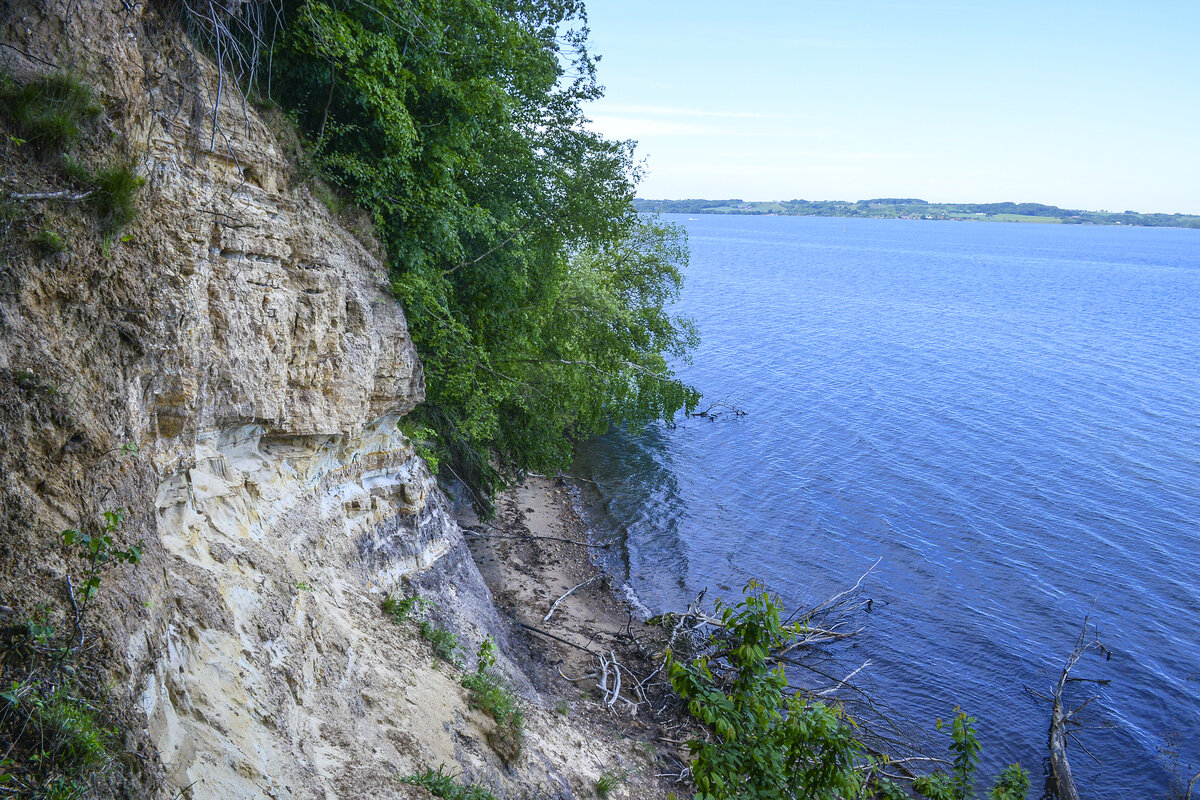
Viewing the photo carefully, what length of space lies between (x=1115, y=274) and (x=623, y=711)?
14112 cm

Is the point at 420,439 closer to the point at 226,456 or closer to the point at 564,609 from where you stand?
the point at 226,456

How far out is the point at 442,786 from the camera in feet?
28.6

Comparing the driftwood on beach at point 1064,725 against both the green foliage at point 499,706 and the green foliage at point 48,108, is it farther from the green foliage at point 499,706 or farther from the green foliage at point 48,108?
the green foliage at point 48,108

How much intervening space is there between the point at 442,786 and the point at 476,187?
505 inches

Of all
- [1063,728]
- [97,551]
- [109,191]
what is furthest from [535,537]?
[97,551]

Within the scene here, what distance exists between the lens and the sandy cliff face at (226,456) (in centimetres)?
621

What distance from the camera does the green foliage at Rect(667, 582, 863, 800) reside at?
633cm

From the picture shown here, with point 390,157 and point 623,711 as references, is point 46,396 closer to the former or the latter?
point 390,157

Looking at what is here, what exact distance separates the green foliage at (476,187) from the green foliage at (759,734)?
352 inches

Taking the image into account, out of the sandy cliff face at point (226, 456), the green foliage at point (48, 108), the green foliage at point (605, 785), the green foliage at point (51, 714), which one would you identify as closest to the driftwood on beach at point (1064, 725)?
the sandy cliff face at point (226, 456)

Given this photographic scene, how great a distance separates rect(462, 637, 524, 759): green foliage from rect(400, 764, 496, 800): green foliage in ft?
5.74

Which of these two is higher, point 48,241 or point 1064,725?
point 48,241

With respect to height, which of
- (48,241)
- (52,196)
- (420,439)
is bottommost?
(420,439)

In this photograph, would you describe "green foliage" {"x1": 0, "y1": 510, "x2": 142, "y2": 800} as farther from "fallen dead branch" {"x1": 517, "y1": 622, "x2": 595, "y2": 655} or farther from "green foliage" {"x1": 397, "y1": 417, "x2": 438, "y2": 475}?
"fallen dead branch" {"x1": 517, "y1": 622, "x2": 595, "y2": 655}
